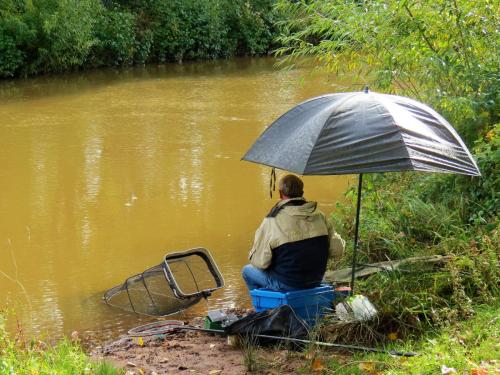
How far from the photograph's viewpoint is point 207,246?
8.45 m

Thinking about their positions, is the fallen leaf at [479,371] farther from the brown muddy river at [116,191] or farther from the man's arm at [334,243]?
the brown muddy river at [116,191]

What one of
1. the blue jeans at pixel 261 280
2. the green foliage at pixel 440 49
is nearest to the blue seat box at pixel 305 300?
the blue jeans at pixel 261 280

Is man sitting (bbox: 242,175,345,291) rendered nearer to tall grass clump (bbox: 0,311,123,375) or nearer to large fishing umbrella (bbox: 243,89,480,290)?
large fishing umbrella (bbox: 243,89,480,290)

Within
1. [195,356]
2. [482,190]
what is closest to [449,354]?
[195,356]

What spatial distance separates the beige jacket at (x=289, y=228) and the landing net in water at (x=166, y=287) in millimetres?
1143

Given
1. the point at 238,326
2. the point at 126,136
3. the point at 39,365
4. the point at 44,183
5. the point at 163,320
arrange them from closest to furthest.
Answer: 1. the point at 39,365
2. the point at 238,326
3. the point at 163,320
4. the point at 44,183
5. the point at 126,136

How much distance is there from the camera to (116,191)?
10422mm

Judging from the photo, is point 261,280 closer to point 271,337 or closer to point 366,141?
point 271,337

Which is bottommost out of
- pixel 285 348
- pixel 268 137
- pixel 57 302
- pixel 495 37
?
pixel 57 302

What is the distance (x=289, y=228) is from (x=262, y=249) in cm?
27

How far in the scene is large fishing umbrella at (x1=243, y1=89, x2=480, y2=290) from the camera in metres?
4.75

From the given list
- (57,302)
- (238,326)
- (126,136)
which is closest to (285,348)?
(238,326)

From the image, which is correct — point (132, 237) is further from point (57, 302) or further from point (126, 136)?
point (126, 136)

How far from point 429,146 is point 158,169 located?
7110 mm
